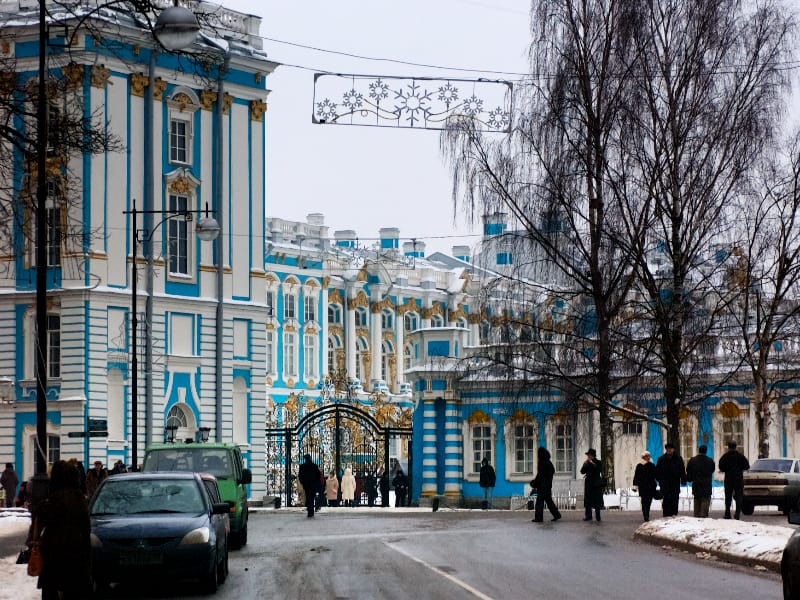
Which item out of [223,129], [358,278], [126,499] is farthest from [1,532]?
[358,278]

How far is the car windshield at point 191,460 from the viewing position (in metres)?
31.2

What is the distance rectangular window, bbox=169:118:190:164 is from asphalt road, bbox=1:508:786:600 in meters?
24.8

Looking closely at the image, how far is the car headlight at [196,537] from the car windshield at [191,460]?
11290 millimetres

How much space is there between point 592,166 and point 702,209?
2875 millimetres

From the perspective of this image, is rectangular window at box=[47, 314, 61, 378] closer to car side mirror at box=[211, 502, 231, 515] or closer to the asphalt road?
the asphalt road

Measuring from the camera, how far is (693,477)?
113 feet

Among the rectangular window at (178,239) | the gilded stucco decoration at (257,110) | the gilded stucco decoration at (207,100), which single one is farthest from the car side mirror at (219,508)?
the gilded stucco decoration at (257,110)

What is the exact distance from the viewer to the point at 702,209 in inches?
1612

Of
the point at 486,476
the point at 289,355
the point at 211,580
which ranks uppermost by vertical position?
the point at 289,355

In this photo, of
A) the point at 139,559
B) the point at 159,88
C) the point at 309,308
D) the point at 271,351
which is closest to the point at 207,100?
the point at 159,88

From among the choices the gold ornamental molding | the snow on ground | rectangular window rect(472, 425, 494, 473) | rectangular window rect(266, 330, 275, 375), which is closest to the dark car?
the snow on ground

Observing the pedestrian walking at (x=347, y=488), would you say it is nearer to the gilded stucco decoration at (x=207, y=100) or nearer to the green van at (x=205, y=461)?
the gilded stucco decoration at (x=207, y=100)

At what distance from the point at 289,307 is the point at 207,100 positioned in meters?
43.3

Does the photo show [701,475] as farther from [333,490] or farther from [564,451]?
[333,490]
